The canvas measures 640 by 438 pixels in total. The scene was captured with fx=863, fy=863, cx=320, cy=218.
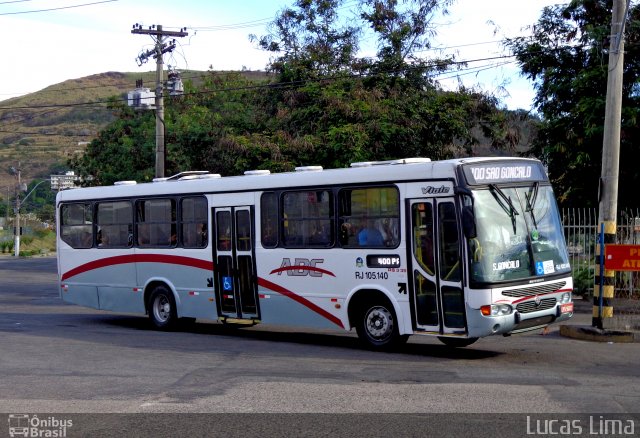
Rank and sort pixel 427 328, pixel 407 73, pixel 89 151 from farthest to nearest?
pixel 89 151
pixel 407 73
pixel 427 328

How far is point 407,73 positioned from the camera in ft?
100

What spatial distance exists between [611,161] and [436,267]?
540 cm

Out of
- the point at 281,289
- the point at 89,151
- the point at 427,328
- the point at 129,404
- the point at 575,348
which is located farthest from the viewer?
the point at 89,151

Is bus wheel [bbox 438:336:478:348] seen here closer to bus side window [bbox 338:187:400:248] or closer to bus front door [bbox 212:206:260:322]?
bus side window [bbox 338:187:400:248]

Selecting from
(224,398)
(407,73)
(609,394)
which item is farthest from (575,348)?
(407,73)

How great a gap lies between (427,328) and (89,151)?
3958 cm

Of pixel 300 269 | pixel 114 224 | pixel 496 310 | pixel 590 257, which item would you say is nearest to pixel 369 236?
pixel 300 269

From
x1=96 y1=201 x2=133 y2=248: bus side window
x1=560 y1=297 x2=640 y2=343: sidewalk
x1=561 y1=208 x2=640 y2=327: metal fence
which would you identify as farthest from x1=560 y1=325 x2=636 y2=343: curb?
x1=96 y1=201 x2=133 y2=248: bus side window

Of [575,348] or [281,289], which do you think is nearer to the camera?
[575,348]

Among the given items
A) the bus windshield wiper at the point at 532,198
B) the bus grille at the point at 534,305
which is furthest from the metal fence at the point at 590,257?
the bus grille at the point at 534,305

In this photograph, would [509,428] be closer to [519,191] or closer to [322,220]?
[519,191]

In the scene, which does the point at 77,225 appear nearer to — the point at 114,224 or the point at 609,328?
the point at 114,224

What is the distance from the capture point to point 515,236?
12.6 metres

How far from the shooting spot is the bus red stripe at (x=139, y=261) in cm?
1683
